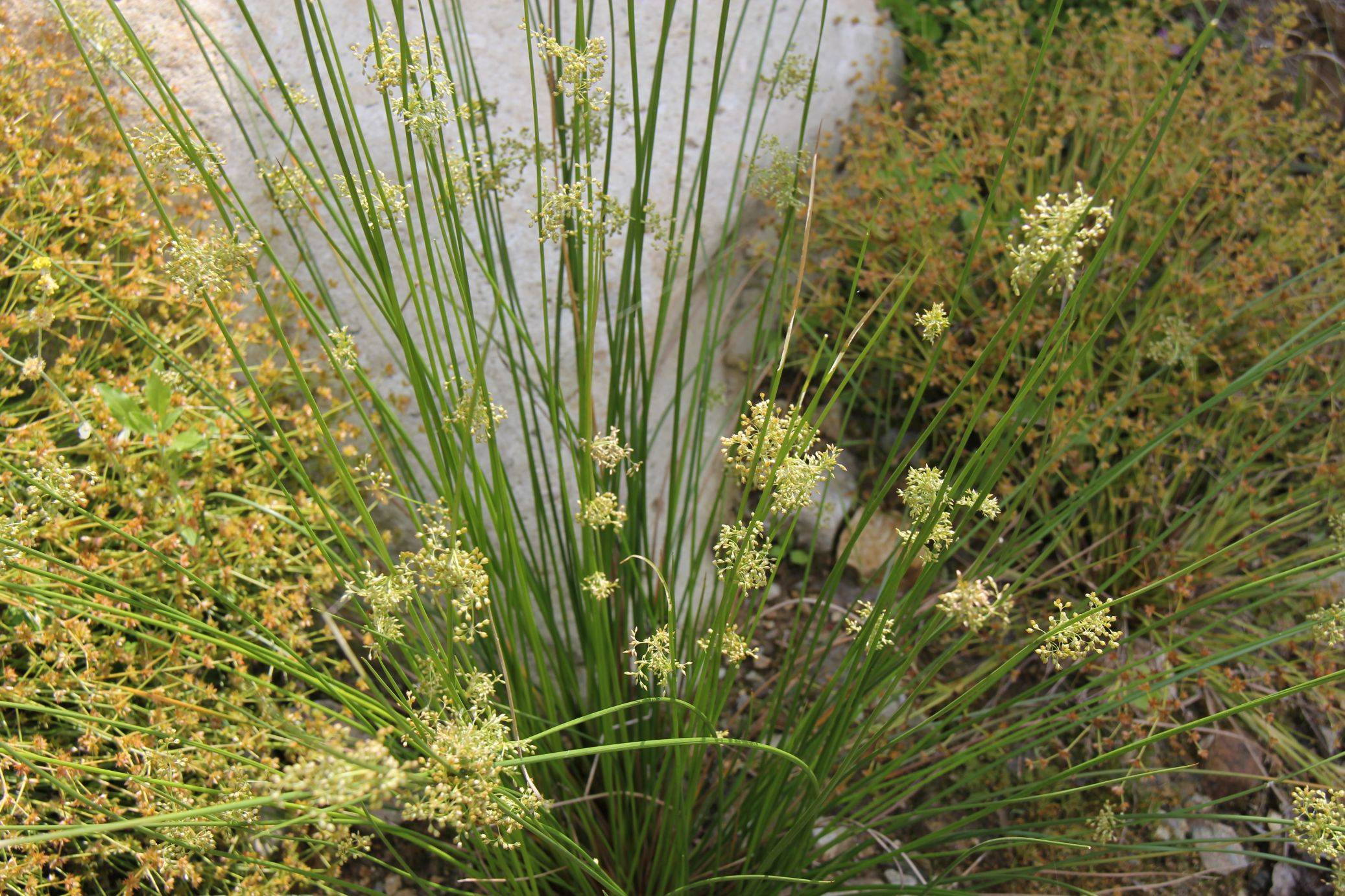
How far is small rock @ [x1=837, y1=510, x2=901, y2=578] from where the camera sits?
2.85 metres

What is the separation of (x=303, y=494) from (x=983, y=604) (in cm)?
177

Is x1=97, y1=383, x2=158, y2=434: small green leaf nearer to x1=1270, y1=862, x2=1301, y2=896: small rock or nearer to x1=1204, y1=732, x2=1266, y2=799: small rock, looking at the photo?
x1=1204, y1=732, x2=1266, y2=799: small rock

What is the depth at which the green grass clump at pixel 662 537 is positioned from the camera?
1.28 metres

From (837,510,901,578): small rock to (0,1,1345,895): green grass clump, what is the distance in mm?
16

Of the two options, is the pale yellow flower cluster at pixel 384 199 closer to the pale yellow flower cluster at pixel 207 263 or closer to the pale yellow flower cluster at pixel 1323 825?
the pale yellow flower cluster at pixel 207 263

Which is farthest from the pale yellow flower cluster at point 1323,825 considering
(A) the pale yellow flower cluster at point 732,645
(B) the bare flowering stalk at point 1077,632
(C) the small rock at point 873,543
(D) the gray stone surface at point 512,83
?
(D) the gray stone surface at point 512,83

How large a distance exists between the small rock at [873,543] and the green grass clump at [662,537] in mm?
16

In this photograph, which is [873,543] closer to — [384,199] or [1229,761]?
[1229,761]

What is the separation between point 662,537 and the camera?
2715mm

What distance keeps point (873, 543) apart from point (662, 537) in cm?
68

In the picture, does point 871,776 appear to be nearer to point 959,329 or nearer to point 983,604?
point 983,604

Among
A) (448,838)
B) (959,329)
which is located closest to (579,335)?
(448,838)

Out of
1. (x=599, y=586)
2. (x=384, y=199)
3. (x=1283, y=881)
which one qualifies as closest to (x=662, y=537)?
(x=599, y=586)

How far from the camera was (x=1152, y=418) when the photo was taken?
2645 mm
